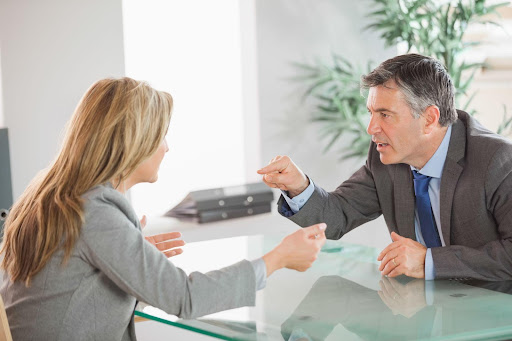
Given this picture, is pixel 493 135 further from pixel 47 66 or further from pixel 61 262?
pixel 47 66

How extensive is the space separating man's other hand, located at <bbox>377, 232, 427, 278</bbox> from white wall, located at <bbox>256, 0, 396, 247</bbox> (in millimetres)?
2489

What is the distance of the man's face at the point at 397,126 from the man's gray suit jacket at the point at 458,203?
0.09 metres

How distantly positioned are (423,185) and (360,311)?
31.0 inches

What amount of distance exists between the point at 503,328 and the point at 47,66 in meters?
2.79

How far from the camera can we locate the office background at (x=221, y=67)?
3955 mm

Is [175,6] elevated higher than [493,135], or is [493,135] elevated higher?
[175,6]

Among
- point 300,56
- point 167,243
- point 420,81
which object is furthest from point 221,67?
point 167,243

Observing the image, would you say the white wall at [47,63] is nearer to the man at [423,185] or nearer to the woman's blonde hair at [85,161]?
the man at [423,185]

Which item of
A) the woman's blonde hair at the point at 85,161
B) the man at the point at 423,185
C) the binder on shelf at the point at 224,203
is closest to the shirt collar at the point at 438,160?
the man at the point at 423,185

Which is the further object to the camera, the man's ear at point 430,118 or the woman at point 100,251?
the man's ear at point 430,118

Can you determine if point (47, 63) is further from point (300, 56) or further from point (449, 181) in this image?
point (449, 181)

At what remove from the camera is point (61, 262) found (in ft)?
5.55

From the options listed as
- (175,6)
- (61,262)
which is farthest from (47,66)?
(61,262)

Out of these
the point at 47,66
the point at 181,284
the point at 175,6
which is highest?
the point at 175,6
